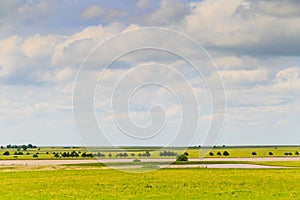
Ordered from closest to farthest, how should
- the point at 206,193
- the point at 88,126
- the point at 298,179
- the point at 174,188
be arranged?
the point at 206,193
the point at 174,188
the point at 88,126
the point at 298,179

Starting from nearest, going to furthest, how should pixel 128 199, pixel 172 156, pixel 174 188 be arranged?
pixel 128 199 → pixel 174 188 → pixel 172 156

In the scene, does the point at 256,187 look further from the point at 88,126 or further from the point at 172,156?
the point at 172,156

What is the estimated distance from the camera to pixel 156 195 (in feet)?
140

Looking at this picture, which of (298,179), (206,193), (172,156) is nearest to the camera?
(206,193)

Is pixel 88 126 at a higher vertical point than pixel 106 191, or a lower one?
higher

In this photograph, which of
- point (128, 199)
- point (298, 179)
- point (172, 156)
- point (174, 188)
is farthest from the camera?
point (172, 156)

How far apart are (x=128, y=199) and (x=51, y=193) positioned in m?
8.25

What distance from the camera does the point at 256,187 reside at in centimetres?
4878

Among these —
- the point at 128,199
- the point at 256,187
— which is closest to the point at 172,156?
the point at 256,187

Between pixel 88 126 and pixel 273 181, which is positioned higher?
pixel 88 126

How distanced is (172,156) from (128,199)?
75498 mm

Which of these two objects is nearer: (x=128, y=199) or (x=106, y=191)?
(x=128, y=199)

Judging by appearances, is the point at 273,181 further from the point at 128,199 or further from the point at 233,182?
the point at 128,199

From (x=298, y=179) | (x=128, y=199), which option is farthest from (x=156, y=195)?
(x=298, y=179)
